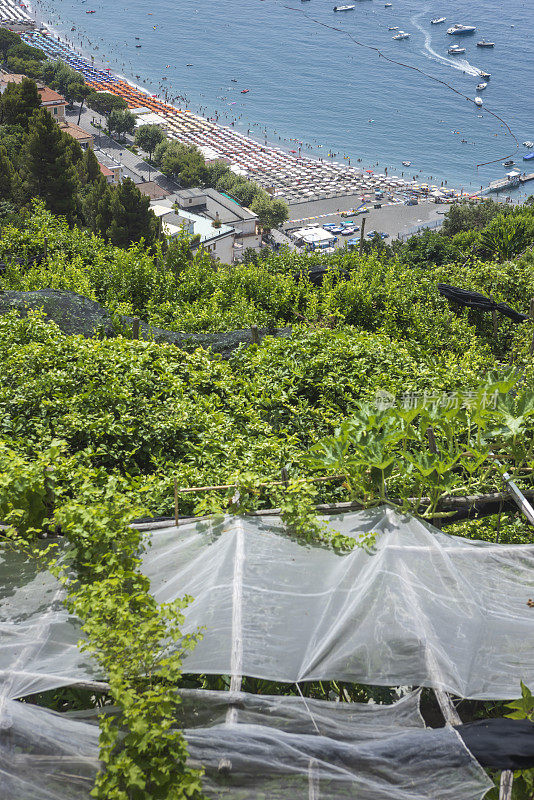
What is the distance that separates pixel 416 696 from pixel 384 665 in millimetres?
272

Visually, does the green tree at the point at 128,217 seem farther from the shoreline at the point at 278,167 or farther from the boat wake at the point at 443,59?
the boat wake at the point at 443,59

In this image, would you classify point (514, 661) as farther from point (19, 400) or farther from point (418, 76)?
point (418, 76)

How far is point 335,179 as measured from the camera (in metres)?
86.6

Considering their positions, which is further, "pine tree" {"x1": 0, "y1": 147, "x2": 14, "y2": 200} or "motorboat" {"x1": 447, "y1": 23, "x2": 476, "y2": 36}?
"motorboat" {"x1": 447, "y1": 23, "x2": 476, "y2": 36}

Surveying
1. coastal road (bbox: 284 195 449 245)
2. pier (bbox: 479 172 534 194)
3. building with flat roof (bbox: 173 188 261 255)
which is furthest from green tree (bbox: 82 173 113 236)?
pier (bbox: 479 172 534 194)

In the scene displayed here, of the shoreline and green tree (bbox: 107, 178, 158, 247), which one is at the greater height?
green tree (bbox: 107, 178, 158, 247)

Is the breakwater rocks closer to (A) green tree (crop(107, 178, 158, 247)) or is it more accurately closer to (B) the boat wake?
(A) green tree (crop(107, 178, 158, 247))

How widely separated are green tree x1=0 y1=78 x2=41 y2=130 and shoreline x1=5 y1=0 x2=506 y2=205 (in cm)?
4574

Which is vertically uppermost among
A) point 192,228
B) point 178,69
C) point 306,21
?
point 306,21

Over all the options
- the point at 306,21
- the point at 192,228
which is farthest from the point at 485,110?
the point at 192,228

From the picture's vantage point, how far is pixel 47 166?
99.4 feet

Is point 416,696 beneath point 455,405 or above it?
beneath

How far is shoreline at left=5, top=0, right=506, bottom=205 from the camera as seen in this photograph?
83062 mm

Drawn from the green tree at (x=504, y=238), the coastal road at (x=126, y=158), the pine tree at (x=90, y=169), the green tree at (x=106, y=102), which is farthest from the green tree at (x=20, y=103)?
the green tree at (x=106, y=102)
